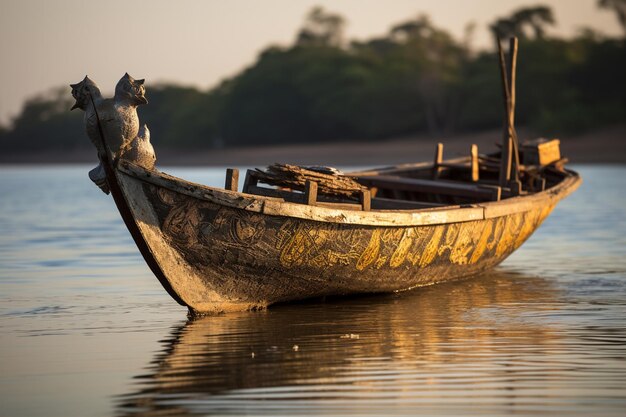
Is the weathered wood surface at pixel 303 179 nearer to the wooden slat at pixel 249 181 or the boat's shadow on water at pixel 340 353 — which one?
the wooden slat at pixel 249 181

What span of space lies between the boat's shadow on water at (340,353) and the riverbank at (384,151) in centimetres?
3302

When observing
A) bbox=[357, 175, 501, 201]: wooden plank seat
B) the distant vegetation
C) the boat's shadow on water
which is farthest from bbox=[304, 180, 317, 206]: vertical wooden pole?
the distant vegetation

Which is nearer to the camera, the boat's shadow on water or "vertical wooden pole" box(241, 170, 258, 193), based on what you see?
the boat's shadow on water

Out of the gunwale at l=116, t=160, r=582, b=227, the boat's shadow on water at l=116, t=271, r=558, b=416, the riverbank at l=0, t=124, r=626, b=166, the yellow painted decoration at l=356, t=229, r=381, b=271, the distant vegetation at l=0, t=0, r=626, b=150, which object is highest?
the distant vegetation at l=0, t=0, r=626, b=150

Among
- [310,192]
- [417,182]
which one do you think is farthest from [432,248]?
[417,182]

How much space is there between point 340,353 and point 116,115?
206 centimetres

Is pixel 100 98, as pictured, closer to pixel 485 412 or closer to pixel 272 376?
pixel 272 376

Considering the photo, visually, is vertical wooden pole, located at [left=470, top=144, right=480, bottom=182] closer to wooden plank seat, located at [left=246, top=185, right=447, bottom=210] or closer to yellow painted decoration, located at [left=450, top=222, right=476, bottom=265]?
wooden plank seat, located at [left=246, top=185, right=447, bottom=210]

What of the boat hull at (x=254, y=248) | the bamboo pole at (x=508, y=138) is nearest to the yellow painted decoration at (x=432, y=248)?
the boat hull at (x=254, y=248)

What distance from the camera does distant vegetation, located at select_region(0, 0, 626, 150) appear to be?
53.7 meters

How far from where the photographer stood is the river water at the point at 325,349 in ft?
20.3

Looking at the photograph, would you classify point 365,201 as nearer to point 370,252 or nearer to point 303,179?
point 370,252

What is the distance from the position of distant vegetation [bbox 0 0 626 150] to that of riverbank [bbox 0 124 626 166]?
2.77ft

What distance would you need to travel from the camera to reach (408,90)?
192 ft
